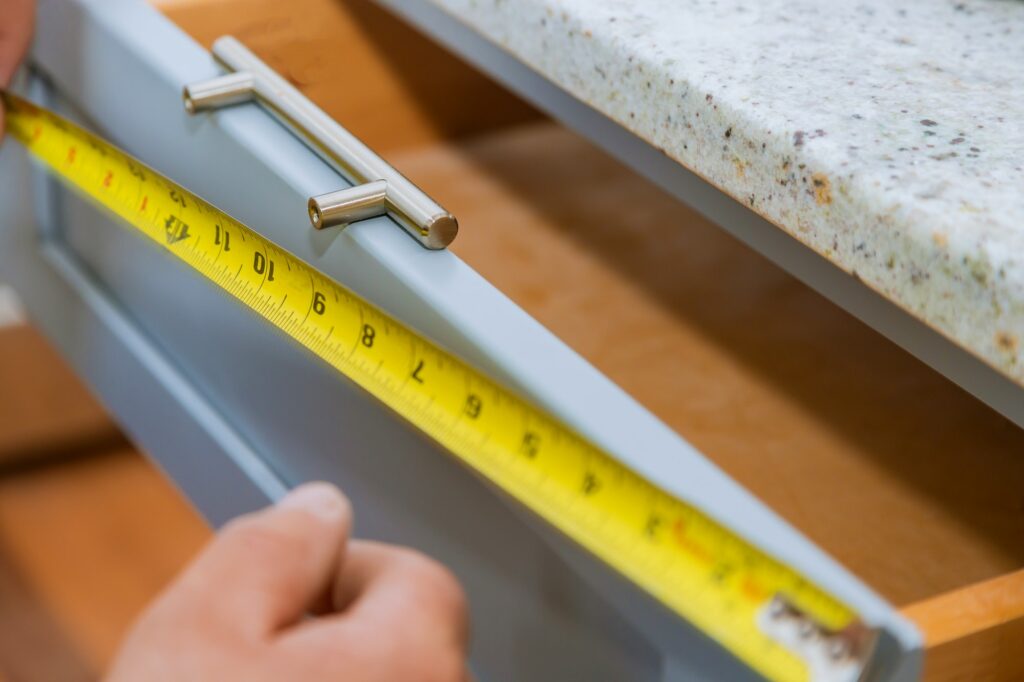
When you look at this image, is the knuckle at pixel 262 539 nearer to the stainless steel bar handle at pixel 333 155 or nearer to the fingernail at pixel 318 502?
the fingernail at pixel 318 502

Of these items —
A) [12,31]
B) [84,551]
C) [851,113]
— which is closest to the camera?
[851,113]

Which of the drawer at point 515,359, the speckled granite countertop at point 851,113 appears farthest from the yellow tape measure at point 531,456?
the speckled granite countertop at point 851,113

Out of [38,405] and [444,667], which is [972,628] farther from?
[38,405]

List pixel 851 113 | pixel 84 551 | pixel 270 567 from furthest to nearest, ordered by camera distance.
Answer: pixel 84 551, pixel 851 113, pixel 270 567

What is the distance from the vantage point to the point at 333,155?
459 mm

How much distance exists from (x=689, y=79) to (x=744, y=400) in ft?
0.74

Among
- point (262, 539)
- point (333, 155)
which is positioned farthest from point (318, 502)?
point (333, 155)

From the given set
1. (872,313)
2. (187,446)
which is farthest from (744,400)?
(187,446)

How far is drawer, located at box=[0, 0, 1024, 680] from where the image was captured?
366 mm

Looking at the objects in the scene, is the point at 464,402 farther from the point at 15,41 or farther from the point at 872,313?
the point at 15,41

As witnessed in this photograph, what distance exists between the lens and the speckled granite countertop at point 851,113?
0.38 meters

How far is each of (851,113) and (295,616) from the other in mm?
274

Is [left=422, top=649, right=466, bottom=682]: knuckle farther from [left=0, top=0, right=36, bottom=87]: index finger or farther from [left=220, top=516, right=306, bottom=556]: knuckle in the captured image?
[left=0, top=0, right=36, bottom=87]: index finger

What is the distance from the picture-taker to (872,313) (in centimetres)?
44
